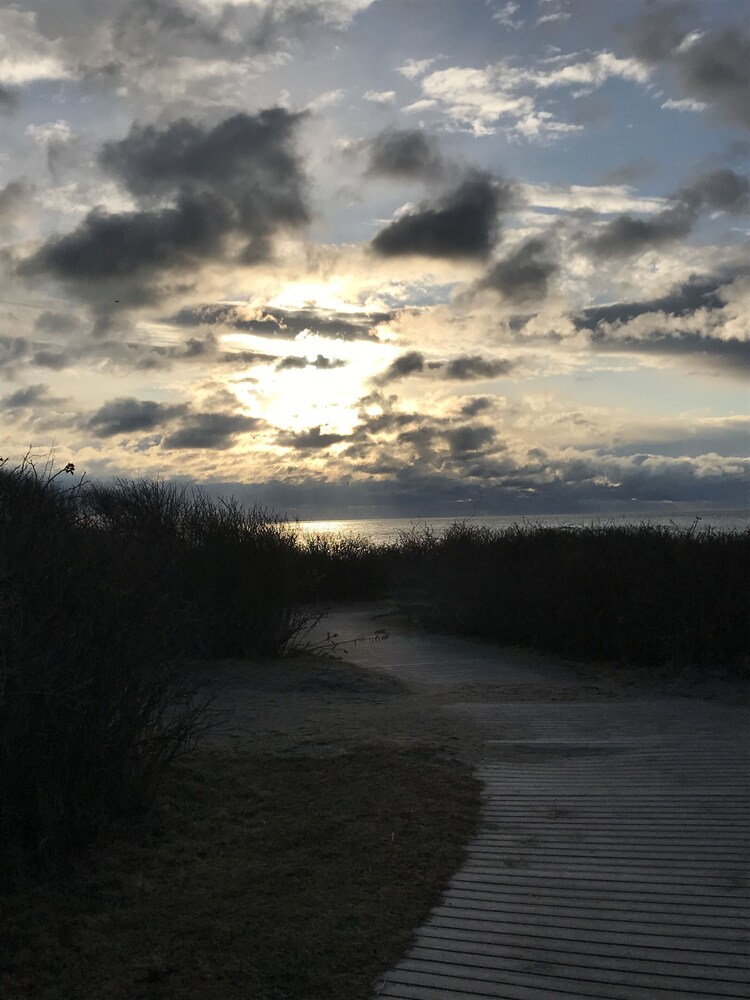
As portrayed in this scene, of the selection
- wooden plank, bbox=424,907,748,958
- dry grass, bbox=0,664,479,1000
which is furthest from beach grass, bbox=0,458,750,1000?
wooden plank, bbox=424,907,748,958

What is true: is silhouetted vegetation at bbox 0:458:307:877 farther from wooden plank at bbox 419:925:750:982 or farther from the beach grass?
wooden plank at bbox 419:925:750:982

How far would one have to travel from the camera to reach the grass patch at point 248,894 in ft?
13.3

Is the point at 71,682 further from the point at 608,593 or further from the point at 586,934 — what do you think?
the point at 608,593

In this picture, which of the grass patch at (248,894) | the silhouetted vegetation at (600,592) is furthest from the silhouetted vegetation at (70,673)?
the silhouetted vegetation at (600,592)

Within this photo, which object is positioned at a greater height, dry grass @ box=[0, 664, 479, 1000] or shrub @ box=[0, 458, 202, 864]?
shrub @ box=[0, 458, 202, 864]

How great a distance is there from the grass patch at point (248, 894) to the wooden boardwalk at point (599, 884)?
22cm

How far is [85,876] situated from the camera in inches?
196

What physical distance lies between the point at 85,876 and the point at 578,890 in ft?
8.25

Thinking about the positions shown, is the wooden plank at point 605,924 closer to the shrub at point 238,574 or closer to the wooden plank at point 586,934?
the wooden plank at point 586,934

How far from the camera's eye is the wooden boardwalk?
3.98m

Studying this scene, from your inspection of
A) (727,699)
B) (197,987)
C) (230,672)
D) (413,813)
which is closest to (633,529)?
(727,699)

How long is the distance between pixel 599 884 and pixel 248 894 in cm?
179

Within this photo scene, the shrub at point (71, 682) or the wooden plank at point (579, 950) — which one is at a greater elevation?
the shrub at point (71, 682)

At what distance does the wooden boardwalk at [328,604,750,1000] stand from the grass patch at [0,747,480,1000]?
8.7 inches
